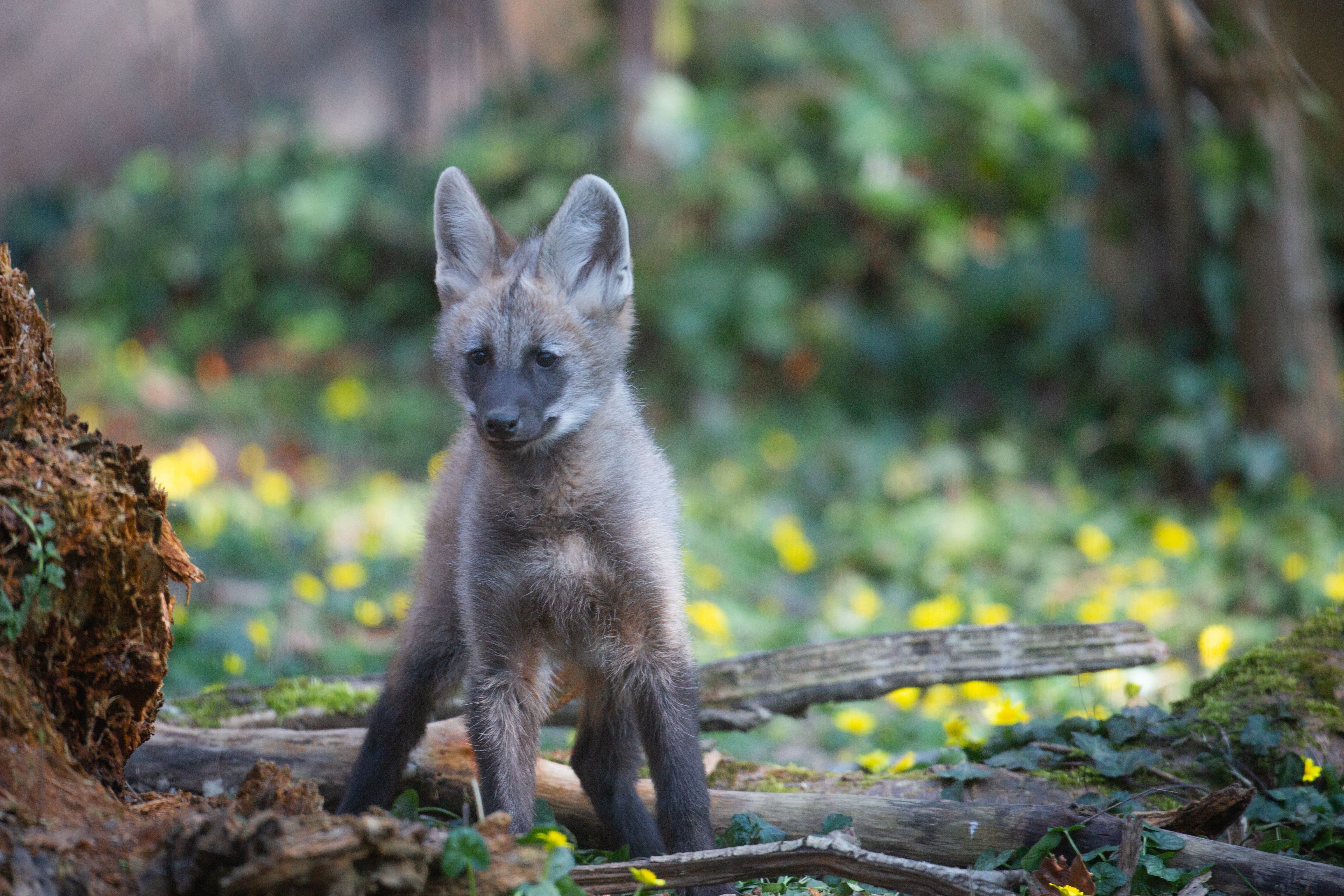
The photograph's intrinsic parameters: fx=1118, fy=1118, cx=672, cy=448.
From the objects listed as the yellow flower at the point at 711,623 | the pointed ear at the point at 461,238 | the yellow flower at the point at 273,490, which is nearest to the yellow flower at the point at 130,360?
the yellow flower at the point at 273,490

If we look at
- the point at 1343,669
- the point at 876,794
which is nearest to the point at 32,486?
the point at 876,794

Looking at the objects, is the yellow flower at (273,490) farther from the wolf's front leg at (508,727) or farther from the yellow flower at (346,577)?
the wolf's front leg at (508,727)

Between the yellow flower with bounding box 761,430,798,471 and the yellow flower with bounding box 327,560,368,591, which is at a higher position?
the yellow flower with bounding box 761,430,798,471

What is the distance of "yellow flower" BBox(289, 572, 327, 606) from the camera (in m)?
5.77

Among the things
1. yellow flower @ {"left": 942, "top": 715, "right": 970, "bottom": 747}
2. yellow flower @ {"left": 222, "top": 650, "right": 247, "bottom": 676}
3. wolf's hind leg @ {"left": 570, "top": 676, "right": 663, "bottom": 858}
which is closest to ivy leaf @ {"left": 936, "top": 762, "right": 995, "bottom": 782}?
yellow flower @ {"left": 942, "top": 715, "right": 970, "bottom": 747}

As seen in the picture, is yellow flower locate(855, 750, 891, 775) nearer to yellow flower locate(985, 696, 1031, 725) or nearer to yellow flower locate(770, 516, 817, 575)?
yellow flower locate(985, 696, 1031, 725)

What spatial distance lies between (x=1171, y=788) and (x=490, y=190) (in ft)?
25.9

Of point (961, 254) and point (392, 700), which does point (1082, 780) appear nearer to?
point (392, 700)

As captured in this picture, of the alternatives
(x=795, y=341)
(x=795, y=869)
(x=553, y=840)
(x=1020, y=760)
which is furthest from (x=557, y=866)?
(x=795, y=341)

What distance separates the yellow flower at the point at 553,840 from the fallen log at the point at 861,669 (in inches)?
54.0

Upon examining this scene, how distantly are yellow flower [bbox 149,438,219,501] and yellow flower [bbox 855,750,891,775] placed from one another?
4.31 metres

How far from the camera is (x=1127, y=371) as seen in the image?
7949 millimetres

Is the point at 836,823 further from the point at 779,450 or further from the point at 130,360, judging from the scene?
the point at 130,360

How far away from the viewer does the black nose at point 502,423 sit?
3164mm
